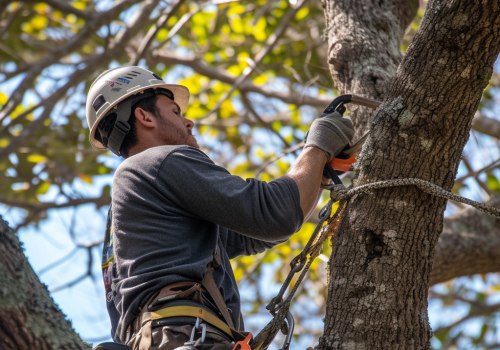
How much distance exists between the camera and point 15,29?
7.42 metres

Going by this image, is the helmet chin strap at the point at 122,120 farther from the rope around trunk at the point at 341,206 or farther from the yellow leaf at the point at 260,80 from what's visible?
the yellow leaf at the point at 260,80

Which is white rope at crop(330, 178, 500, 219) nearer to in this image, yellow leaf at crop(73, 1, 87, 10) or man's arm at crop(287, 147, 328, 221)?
man's arm at crop(287, 147, 328, 221)

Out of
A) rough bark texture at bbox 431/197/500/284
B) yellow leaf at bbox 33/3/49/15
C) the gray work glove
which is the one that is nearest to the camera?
the gray work glove

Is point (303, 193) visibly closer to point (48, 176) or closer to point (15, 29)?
point (48, 176)

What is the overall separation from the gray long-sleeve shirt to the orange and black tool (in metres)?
0.25

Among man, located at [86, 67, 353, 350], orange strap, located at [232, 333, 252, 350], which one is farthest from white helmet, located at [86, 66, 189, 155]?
orange strap, located at [232, 333, 252, 350]

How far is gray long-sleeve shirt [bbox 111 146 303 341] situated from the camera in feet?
8.23

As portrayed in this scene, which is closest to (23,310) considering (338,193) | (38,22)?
A: (338,193)

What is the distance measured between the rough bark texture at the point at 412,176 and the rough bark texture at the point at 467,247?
6.52 ft

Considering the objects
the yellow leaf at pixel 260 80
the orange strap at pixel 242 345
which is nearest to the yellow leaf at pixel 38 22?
the yellow leaf at pixel 260 80

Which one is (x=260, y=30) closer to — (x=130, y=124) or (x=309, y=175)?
(x=130, y=124)

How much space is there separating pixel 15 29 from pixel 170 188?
537 centimetres

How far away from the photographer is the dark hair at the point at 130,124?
9.91 feet

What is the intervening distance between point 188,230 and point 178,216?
0.06 metres
